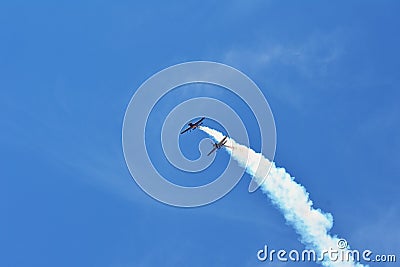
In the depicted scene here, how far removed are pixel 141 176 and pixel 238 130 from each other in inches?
597

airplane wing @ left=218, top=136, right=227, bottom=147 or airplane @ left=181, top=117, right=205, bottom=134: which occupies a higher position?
airplane @ left=181, top=117, right=205, bottom=134

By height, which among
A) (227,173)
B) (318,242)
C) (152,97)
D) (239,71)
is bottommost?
(318,242)

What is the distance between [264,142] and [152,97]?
684 inches

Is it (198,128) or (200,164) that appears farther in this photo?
(198,128)

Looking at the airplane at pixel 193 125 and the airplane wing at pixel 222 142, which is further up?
the airplane at pixel 193 125

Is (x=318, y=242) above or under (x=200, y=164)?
under

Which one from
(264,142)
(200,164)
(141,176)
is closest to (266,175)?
(264,142)

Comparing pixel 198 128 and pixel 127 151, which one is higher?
pixel 198 128

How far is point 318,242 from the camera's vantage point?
277 feet

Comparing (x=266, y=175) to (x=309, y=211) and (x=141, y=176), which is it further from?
(x=141, y=176)

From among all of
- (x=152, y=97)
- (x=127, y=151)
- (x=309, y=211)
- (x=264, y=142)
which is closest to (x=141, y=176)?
(x=127, y=151)

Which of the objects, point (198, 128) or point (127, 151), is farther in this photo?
point (198, 128)

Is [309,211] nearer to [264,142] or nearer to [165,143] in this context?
[264,142]

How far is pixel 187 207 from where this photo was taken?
3206 inches
